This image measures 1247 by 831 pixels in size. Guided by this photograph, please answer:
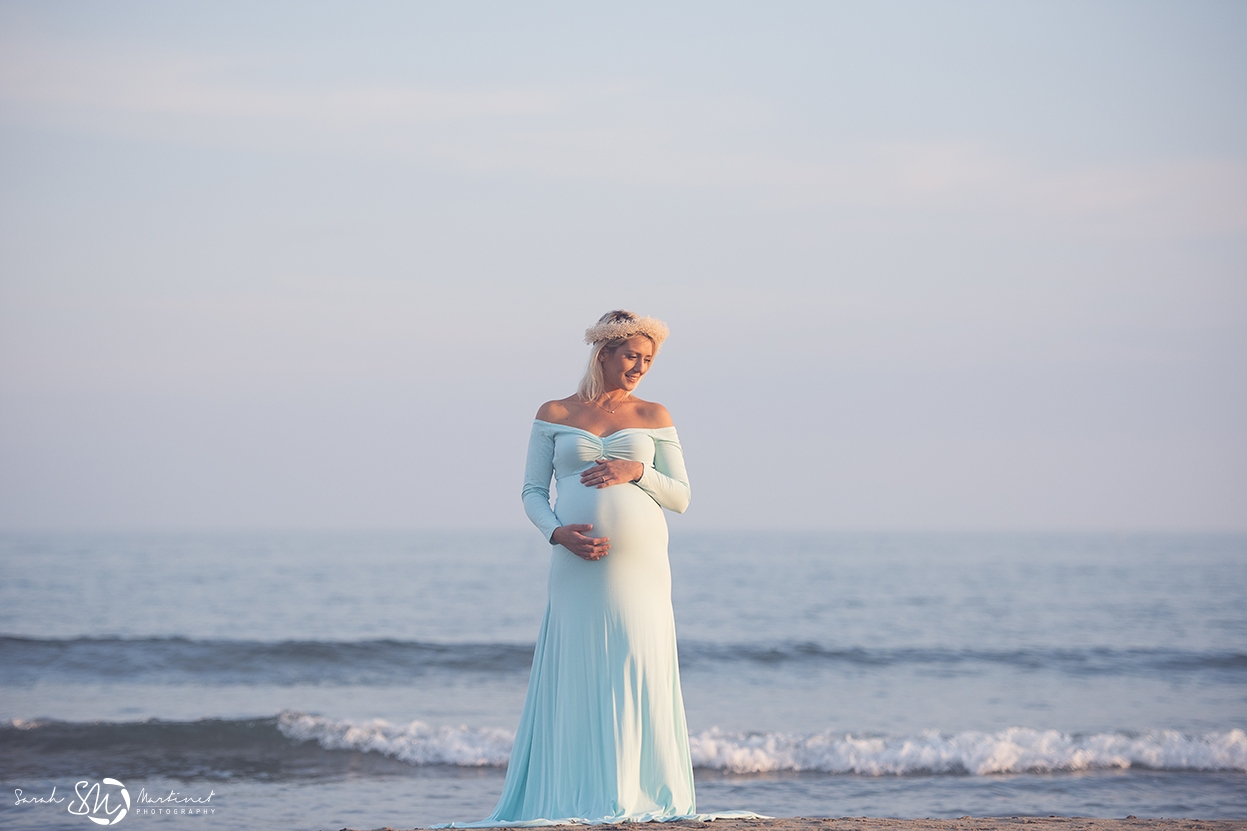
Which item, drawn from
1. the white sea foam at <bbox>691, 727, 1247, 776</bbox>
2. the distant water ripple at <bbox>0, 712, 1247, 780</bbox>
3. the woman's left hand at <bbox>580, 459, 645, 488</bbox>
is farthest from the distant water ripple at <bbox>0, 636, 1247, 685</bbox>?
the woman's left hand at <bbox>580, 459, 645, 488</bbox>

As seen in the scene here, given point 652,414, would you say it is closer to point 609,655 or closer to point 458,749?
point 609,655

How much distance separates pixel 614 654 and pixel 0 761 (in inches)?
321

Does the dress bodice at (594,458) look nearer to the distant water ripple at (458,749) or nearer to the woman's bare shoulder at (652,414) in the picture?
the woman's bare shoulder at (652,414)

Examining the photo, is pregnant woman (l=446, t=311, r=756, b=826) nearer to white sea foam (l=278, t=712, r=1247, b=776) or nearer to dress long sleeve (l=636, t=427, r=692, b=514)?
dress long sleeve (l=636, t=427, r=692, b=514)

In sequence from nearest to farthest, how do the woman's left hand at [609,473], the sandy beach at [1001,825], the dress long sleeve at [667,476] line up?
the woman's left hand at [609,473] < the dress long sleeve at [667,476] < the sandy beach at [1001,825]

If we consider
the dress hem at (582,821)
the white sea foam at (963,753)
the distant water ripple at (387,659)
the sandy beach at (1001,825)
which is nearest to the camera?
the dress hem at (582,821)

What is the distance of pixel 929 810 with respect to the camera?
7.86 meters

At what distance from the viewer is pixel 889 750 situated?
387 inches

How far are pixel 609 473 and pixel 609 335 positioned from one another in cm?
66

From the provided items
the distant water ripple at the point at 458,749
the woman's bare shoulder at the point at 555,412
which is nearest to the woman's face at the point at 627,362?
the woman's bare shoulder at the point at 555,412

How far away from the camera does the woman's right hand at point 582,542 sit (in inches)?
179

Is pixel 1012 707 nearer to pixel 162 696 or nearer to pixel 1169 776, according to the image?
pixel 1169 776

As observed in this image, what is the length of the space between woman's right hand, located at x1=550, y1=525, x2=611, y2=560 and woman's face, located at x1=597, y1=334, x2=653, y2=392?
0.72m

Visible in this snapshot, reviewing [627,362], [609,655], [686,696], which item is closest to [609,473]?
[627,362]
